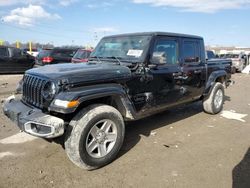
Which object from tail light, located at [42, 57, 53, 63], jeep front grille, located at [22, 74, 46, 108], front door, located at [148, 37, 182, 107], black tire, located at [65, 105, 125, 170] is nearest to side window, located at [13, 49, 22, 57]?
tail light, located at [42, 57, 53, 63]

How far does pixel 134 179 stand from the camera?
3.47 meters

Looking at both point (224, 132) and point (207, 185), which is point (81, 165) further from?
point (224, 132)

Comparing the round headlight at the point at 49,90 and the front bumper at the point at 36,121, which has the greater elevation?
the round headlight at the point at 49,90

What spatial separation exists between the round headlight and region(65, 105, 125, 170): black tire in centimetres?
44

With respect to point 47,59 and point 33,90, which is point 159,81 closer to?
point 33,90

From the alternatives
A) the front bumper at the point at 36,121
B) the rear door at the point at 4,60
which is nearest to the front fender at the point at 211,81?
the front bumper at the point at 36,121

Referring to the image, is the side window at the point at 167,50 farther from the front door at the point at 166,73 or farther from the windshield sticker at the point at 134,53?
the windshield sticker at the point at 134,53

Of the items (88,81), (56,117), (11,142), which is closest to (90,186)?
(56,117)

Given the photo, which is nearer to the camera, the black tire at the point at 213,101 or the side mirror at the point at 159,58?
the side mirror at the point at 159,58

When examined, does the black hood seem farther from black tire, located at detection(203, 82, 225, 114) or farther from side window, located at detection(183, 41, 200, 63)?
black tire, located at detection(203, 82, 225, 114)

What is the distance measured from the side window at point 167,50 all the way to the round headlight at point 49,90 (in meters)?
2.00

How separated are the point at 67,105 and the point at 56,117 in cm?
28

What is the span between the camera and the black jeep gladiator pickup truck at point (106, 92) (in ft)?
11.2

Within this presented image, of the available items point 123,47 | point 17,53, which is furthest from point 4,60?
point 123,47
